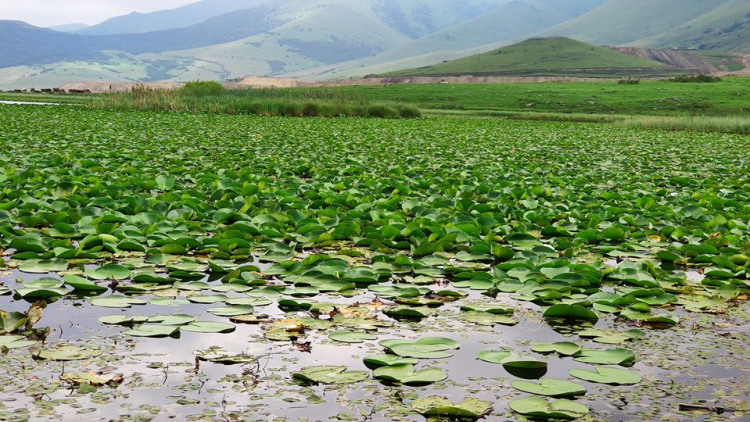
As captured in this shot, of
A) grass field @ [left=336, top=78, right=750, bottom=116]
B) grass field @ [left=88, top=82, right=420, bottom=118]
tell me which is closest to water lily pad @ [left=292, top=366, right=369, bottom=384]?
grass field @ [left=88, top=82, right=420, bottom=118]

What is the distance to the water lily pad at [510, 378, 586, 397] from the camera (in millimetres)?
3293

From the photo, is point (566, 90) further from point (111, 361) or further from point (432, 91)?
point (111, 361)

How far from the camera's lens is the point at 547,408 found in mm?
3137

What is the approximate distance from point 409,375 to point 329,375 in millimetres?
386

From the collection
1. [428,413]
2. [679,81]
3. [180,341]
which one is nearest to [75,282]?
[180,341]

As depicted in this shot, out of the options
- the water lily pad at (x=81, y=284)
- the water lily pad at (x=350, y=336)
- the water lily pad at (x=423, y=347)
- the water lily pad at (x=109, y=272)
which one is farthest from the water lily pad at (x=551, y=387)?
the water lily pad at (x=109, y=272)

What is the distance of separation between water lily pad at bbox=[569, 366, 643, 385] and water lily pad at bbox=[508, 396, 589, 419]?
12.7 inches

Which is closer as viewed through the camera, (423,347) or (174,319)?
(423,347)

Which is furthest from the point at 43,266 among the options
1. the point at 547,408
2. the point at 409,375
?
the point at 547,408

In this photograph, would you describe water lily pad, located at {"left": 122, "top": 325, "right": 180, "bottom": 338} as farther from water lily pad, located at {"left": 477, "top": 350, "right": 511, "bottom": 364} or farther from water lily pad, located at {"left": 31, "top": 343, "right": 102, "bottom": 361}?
water lily pad, located at {"left": 477, "top": 350, "right": 511, "bottom": 364}

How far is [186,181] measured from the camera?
1053 cm

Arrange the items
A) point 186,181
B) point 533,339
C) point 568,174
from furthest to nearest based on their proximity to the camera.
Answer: point 568,174 → point 186,181 → point 533,339

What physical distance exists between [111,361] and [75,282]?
1363 mm

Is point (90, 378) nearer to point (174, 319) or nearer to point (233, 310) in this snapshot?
point (174, 319)
